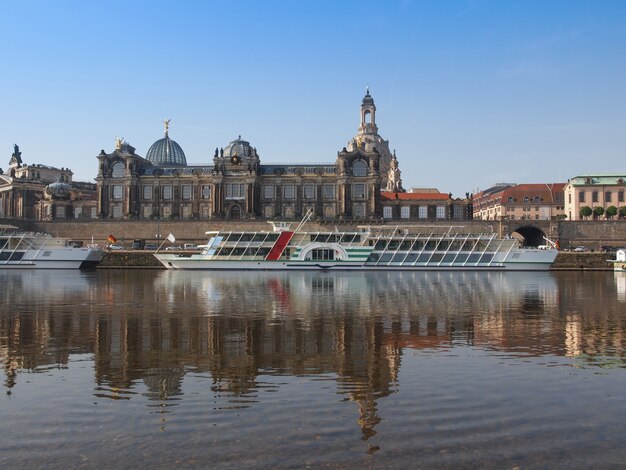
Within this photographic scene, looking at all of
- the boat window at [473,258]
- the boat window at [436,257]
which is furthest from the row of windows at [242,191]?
the boat window at [473,258]

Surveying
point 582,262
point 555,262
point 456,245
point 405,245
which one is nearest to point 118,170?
point 405,245

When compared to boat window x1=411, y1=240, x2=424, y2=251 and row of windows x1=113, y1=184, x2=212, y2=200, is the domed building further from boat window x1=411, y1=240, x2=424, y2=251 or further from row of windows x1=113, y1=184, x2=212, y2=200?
boat window x1=411, y1=240, x2=424, y2=251

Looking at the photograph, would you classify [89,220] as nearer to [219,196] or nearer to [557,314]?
[219,196]

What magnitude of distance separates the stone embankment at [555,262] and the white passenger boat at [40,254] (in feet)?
9.84

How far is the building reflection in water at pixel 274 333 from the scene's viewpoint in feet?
46.5

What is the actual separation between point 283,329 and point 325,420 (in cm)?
1061

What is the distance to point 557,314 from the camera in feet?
88.4

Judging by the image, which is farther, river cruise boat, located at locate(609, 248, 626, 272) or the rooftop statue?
the rooftop statue

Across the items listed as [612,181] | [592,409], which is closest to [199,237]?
[612,181]

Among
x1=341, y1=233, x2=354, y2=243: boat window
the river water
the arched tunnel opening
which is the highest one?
the arched tunnel opening

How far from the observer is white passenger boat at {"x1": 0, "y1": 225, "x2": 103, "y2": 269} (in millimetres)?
70688

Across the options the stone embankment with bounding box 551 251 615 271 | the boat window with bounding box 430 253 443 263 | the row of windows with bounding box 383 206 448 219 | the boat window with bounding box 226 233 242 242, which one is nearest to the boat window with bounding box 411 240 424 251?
the boat window with bounding box 430 253 443 263

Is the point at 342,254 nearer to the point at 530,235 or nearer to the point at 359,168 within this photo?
the point at 359,168

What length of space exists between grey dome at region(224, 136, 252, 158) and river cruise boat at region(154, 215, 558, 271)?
41.1 metres
